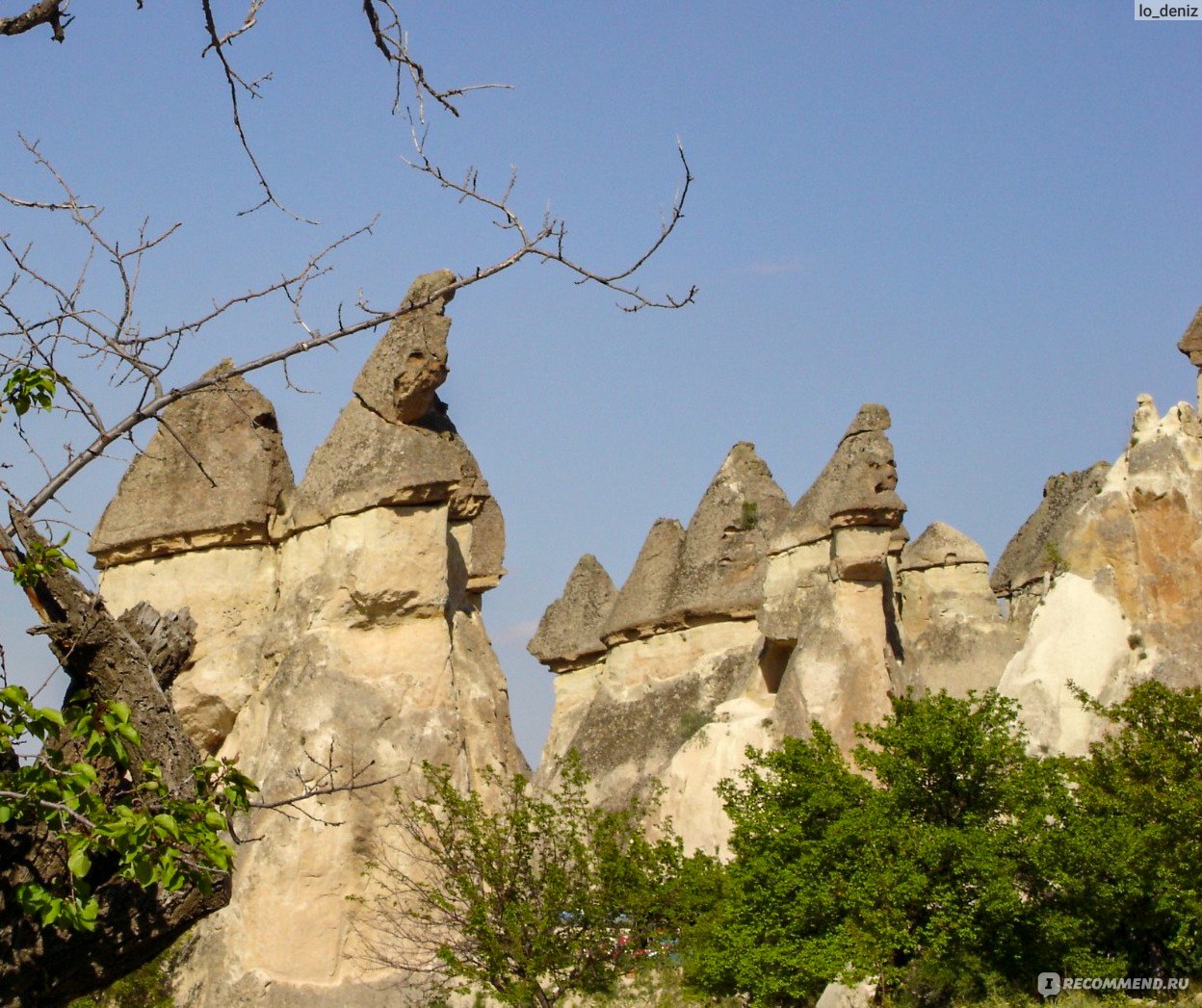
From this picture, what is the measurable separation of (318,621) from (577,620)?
9956 mm

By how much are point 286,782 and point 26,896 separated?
29.6 feet

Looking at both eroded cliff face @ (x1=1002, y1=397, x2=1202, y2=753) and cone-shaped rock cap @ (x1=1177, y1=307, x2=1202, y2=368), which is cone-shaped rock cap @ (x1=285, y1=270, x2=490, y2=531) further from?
cone-shaped rock cap @ (x1=1177, y1=307, x2=1202, y2=368)

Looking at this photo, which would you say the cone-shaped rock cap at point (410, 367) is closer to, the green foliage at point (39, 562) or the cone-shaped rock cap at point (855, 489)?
the cone-shaped rock cap at point (855, 489)

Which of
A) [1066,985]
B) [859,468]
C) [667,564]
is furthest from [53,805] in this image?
[667,564]

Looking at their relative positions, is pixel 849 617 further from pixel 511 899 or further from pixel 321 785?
pixel 321 785

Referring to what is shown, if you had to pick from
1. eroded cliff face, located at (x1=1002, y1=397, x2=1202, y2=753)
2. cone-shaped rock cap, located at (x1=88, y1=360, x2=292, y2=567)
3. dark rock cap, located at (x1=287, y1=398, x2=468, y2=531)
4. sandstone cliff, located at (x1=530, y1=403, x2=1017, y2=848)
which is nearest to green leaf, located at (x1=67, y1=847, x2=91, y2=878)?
eroded cliff face, located at (x1=1002, y1=397, x2=1202, y2=753)

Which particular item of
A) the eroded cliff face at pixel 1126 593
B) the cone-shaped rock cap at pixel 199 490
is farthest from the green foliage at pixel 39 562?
the cone-shaped rock cap at pixel 199 490

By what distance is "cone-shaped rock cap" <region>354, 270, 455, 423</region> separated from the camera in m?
14.3

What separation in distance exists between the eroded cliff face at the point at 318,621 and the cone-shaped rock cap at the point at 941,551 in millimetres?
11277

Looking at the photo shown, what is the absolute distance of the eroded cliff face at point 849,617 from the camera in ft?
40.0

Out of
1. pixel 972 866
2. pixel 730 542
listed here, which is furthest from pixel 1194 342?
pixel 972 866

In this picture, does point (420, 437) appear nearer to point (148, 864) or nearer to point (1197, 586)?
point (1197, 586)

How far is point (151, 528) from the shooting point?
1477 cm

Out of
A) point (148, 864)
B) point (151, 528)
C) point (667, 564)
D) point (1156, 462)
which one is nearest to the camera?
point (148, 864)
